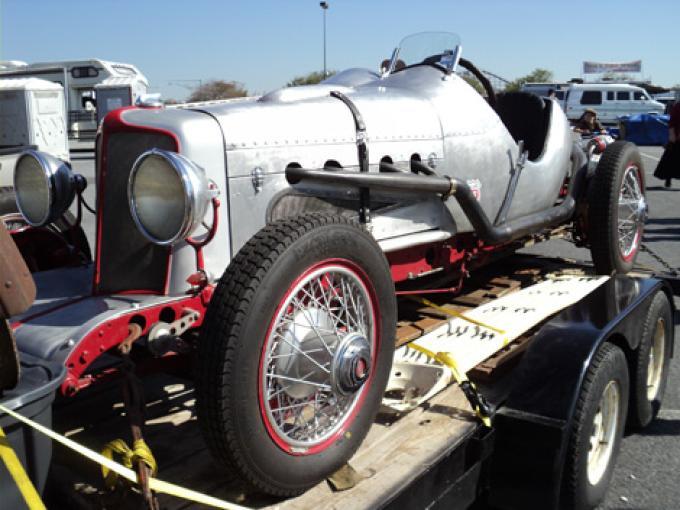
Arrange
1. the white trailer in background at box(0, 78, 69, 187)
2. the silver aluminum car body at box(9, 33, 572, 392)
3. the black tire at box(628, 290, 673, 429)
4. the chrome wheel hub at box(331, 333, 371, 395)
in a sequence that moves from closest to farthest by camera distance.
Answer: the chrome wheel hub at box(331, 333, 371, 395) < the silver aluminum car body at box(9, 33, 572, 392) < the black tire at box(628, 290, 673, 429) < the white trailer in background at box(0, 78, 69, 187)

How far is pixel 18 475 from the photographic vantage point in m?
1.41

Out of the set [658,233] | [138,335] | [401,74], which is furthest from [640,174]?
[658,233]

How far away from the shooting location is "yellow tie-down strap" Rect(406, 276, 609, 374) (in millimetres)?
2756

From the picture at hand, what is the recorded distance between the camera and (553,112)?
14.3 ft

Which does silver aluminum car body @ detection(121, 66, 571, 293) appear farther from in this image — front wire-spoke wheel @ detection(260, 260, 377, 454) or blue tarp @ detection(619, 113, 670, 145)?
blue tarp @ detection(619, 113, 670, 145)

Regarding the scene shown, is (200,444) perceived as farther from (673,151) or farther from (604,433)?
(673,151)

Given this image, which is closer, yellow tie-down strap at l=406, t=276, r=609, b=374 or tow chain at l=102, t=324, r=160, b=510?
tow chain at l=102, t=324, r=160, b=510

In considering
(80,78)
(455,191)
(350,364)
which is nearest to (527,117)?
(455,191)

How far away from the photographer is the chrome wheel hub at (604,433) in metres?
2.72

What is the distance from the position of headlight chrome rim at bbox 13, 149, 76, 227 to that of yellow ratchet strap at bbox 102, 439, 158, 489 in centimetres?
125

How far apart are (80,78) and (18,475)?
1991cm

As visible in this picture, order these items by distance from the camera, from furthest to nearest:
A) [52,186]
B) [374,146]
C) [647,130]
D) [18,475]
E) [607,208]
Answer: [647,130] → [607,208] → [374,146] → [52,186] → [18,475]

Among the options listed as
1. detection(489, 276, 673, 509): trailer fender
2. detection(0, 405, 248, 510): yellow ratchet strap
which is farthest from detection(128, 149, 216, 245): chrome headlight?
detection(489, 276, 673, 509): trailer fender

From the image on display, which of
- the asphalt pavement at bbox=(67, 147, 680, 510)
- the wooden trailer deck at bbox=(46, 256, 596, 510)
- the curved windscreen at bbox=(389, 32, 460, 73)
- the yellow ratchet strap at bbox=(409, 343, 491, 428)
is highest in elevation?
the curved windscreen at bbox=(389, 32, 460, 73)
